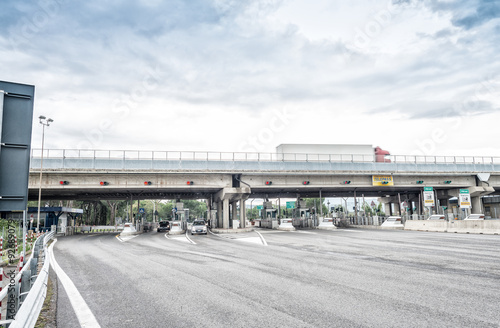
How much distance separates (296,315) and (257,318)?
2.22 feet

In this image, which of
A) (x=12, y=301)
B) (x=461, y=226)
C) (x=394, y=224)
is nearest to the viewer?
(x=12, y=301)

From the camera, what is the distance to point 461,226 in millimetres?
29219

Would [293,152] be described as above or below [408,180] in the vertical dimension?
above

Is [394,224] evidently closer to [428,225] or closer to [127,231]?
[428,225]

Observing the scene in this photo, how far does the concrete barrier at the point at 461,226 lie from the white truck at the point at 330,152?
11.4m

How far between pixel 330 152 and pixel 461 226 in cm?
1767

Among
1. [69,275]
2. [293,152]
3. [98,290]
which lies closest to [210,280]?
[98,290]

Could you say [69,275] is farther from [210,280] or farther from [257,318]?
[257,318]

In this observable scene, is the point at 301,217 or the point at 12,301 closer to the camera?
the point at 12,301

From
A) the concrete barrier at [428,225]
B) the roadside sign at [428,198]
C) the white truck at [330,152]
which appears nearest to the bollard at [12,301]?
the concrete barrier at [428,225]

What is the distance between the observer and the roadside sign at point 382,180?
4244 centimetres

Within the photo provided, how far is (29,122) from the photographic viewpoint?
22.8ft

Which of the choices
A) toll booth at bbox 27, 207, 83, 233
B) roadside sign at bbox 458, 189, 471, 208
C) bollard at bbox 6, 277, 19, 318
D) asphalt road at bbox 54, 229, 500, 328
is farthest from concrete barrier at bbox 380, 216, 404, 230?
toll booth at bbox 27, 207, 83, 233

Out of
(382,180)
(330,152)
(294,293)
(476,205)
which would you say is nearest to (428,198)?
(382,180)
